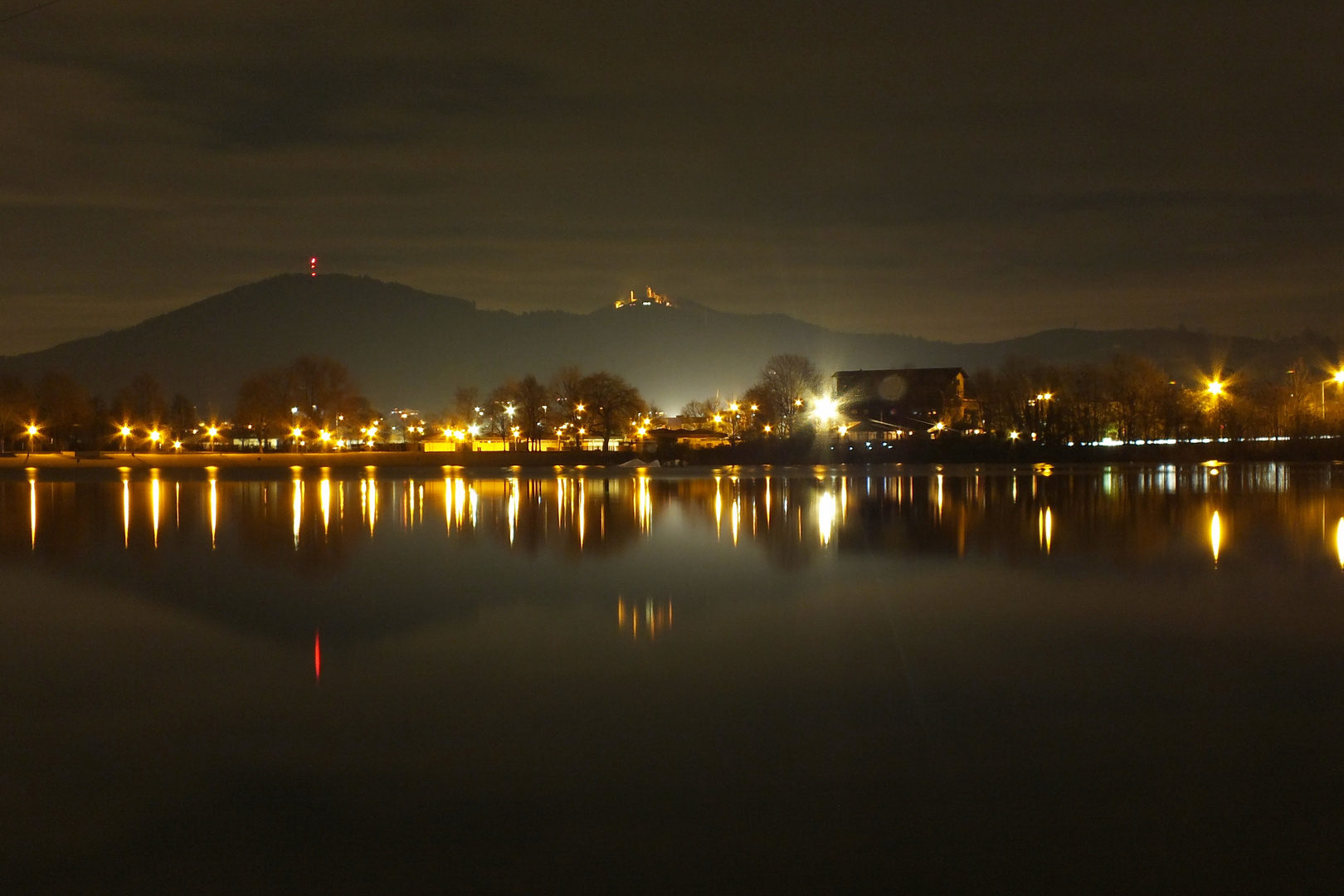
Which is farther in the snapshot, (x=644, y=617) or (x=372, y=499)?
(x=372, y=499)

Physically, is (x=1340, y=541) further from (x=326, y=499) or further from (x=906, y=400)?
(x=906, y=400)

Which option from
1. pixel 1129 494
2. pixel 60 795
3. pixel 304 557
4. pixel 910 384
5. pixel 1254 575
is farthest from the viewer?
pixel 910 384

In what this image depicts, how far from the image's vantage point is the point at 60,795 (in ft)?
21.4

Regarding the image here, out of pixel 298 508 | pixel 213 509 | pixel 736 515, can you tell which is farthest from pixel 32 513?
pixel 736 515

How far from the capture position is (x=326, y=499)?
117 ft

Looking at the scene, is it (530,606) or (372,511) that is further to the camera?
(372,511)

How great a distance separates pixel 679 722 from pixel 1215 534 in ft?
50.5

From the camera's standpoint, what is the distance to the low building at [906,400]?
375 feet

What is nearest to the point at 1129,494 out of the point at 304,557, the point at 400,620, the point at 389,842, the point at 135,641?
the point at 304,557

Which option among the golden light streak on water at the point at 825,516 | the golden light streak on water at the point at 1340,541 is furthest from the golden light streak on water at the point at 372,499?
the golden light streak on water at the point at 1340,541

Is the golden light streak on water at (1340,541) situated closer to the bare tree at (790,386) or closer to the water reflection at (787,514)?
the water reflection at (787,514)

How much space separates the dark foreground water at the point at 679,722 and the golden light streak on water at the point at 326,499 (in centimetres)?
683

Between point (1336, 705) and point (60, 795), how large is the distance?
7.74 m

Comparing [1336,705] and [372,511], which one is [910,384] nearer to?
[372,511]
